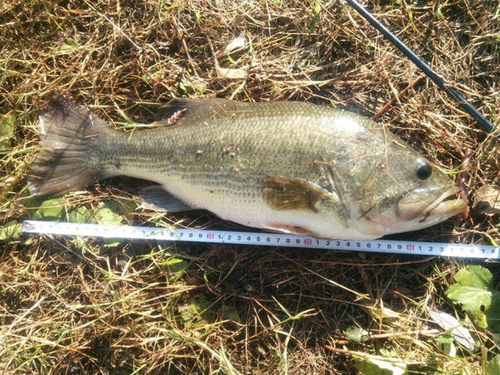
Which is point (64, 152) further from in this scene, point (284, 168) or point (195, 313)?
point (284, 168)

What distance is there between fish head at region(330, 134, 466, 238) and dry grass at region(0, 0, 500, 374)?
1.64ft

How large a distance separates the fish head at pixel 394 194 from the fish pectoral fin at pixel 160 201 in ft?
4.59

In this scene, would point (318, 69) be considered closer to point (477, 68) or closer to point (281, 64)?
point (281, 64)

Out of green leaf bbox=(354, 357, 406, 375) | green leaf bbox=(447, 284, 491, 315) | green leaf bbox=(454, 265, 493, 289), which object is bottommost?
green leaf bbox=(354, 357, 406, 375)

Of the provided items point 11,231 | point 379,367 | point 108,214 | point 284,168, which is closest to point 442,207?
point 284,168

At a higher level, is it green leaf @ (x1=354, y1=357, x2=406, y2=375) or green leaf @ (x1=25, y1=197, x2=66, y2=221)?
green leaf @ (x1=25, y1=197, x2=66, y2=221)

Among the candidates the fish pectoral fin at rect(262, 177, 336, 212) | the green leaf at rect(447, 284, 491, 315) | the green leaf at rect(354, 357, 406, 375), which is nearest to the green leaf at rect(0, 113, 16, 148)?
the fish pectoral fin at rect(262, 177, 336, 212)

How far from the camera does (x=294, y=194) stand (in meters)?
2.94

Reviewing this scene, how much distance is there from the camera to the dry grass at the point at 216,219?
3268 millimetres

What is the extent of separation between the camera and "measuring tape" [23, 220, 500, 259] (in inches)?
128

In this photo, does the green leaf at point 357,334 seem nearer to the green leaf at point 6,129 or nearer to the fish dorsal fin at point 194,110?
the fish dorsal fin at point 194,110

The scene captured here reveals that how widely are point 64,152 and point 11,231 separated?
2.85 feet

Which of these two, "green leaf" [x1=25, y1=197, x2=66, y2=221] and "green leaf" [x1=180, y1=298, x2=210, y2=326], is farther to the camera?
"green leaf" [x1=25, y1=197, x2=66, y2=221]

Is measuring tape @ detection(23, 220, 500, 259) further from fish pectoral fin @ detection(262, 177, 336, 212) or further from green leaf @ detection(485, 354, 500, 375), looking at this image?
green leaf @ detection(485, 354, 500, 375)
